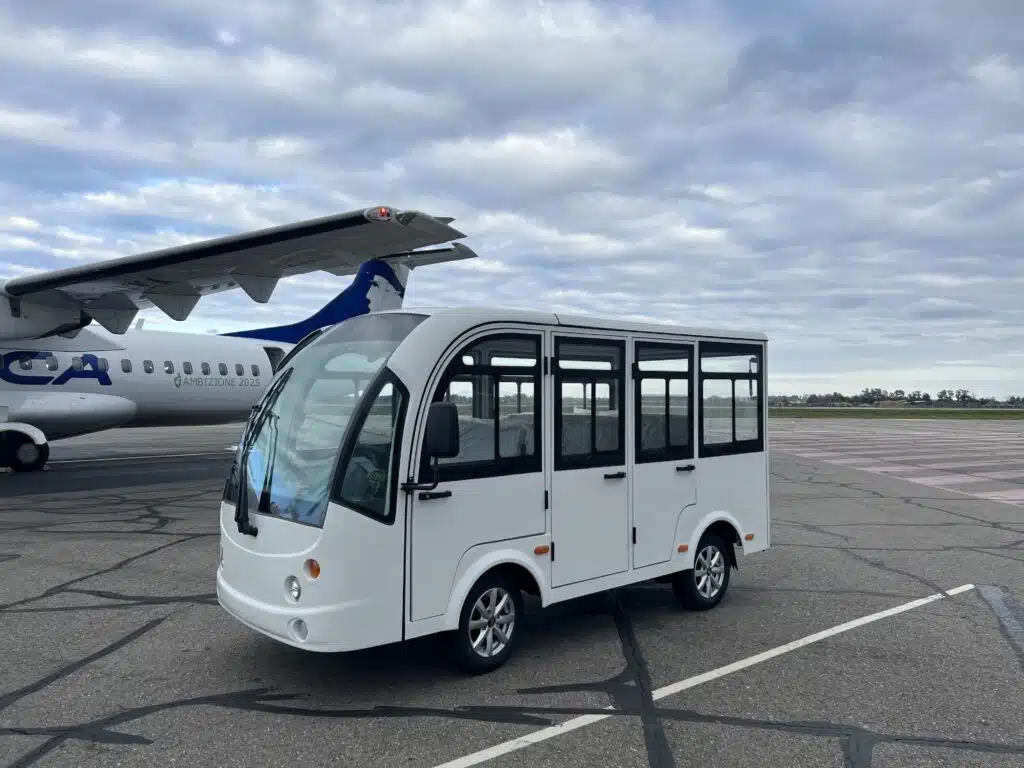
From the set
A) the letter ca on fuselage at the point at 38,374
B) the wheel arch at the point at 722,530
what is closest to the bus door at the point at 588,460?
the wheel arch at the point at 722,530

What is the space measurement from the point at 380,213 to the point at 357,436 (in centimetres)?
680

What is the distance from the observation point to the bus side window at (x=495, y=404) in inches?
214

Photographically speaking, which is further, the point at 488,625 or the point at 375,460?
the point at 488,625

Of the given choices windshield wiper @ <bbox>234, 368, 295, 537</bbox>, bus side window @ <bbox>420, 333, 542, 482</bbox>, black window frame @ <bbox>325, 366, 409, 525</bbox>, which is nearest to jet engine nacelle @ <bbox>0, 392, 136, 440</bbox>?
windshield wiper @ <bbox>234, 368, 295, 537</bbox>

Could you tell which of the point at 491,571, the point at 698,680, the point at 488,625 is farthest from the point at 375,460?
the point at 698,680

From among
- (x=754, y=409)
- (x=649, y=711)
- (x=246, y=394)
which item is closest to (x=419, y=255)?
(x=246, y=394)

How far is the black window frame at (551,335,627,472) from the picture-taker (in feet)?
19.8

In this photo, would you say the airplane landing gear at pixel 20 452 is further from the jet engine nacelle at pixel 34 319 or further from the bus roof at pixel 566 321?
the bus roof at pixel 566 321

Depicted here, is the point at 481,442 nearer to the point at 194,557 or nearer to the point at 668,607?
the point at 668,607

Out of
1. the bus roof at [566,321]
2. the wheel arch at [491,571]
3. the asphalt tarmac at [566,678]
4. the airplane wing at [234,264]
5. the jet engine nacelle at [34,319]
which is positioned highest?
the airplane wing at [234,264]

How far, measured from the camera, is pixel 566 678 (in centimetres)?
541

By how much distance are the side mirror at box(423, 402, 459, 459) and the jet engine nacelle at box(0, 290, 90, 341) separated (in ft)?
51.3

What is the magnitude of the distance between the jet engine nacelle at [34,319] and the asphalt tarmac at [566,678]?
9581 mm

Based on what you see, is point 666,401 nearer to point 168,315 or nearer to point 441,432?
point 441,432
